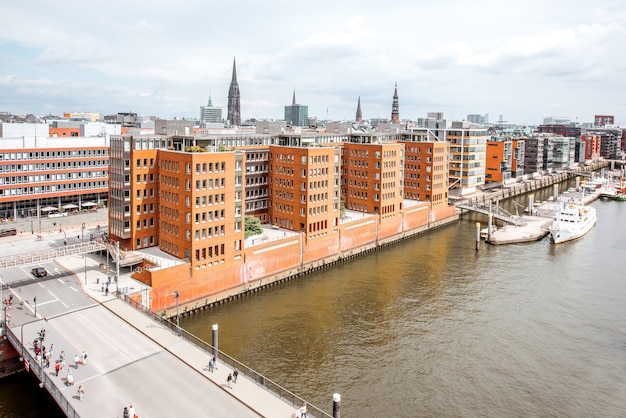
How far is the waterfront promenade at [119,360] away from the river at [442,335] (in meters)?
6.17

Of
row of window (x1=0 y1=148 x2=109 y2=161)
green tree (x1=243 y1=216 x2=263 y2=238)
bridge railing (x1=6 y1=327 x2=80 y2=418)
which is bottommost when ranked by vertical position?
bridge railing (x1=6 y1=327 x2=80 y2=418)

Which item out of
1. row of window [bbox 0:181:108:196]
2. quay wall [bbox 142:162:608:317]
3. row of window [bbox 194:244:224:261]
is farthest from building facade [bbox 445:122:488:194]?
row of window [bbox 194:244:224:261]

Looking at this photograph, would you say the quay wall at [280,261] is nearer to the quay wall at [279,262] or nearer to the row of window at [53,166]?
the quay wall at [279,262]

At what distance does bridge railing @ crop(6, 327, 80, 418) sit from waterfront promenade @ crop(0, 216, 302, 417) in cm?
10

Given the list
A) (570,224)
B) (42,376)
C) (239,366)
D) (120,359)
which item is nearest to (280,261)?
(239,366)

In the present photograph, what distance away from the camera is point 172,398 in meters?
40.6

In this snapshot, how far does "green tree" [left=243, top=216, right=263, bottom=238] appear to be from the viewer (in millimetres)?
82881

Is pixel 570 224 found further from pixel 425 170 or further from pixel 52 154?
pixel 52 154

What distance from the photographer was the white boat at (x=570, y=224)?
107425 mm

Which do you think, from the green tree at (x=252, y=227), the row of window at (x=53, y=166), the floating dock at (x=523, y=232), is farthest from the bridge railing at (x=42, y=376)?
the floating dock at (x=523, y=232)

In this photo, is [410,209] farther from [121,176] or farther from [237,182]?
[121,176]

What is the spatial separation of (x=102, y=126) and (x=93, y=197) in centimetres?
2853

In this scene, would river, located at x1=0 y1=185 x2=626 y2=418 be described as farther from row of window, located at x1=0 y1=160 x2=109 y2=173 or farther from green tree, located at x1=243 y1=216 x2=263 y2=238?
row of window, located at x1=0 y1=160 x2=109 y2=173

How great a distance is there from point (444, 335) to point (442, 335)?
231 millimetres
